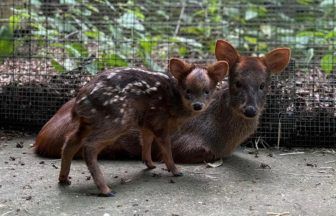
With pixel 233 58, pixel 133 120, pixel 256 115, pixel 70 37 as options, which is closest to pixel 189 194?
pixel 133 120

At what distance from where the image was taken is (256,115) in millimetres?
5133

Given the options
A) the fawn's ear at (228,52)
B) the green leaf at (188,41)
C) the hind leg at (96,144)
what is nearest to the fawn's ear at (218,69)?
the fawn's ear at (228,52)

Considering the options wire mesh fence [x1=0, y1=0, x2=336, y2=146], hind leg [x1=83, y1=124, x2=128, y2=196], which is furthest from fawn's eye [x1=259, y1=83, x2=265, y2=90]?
hind leg [x1=83, y1=124, x2=128, y2=196]

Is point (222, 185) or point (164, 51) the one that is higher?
point (164, 51)

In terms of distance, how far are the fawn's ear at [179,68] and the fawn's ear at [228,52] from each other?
0.65 meters

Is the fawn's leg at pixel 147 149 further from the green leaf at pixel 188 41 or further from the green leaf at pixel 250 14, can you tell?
the green leaf at pixel 250 14

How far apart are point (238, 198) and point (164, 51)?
15.5 feet

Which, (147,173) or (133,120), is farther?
(147,173)

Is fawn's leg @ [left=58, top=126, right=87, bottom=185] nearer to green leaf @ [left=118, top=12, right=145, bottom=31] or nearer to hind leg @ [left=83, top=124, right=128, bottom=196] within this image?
hind leg @ [left=83, top=124, right=128, bottom=196]

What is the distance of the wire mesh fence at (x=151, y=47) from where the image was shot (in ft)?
19.8

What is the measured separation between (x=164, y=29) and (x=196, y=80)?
479cm

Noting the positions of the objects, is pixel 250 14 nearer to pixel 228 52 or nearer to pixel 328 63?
pixel 328 63

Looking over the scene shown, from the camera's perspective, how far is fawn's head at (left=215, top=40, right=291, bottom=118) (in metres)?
5.12

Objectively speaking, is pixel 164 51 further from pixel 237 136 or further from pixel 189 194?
pixel 189 194
